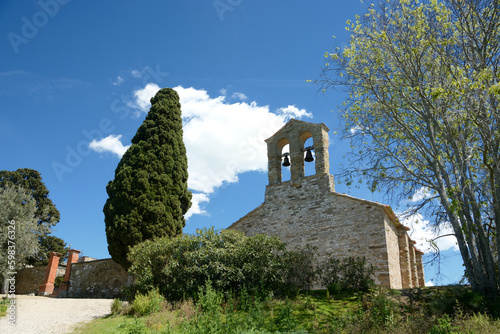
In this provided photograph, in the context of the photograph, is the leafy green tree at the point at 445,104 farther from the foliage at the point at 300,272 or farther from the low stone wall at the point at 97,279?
the low stone wall at the point at 97,279

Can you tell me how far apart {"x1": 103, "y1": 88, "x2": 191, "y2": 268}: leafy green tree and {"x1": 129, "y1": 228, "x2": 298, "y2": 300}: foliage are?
4.00m

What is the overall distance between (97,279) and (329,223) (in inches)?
460

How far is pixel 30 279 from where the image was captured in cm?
2053

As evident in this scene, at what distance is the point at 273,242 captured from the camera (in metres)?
11.0

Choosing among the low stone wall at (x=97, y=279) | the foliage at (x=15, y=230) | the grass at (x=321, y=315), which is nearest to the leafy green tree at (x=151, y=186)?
the low stone wall at (x=97, y=279)

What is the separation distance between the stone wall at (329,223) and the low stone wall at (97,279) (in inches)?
246

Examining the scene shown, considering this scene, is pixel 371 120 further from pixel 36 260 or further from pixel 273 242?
pixel 36 260

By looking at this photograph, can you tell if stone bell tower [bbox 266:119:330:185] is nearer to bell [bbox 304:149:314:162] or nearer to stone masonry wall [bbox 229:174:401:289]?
bell [bbox 304:149:314:162]

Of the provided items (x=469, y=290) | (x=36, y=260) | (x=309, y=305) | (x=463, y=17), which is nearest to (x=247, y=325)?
(x=309, y=305)

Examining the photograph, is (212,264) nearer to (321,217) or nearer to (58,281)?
(321,217)

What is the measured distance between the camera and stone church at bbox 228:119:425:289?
13430 millimetres

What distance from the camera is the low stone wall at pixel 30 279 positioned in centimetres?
2019

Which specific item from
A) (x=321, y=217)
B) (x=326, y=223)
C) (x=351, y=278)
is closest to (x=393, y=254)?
(x=326, y=223)

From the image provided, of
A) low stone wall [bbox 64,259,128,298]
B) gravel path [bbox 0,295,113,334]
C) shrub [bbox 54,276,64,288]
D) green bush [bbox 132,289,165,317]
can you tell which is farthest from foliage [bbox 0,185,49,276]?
green bush [bbox 132,289,165,317]
